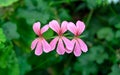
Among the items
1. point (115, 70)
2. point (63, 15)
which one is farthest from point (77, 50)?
point (63, 15)

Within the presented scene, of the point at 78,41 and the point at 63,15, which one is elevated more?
the point at 63,15

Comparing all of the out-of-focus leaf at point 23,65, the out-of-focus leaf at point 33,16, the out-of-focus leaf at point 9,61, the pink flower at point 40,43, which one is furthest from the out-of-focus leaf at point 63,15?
the pink flower at point 40,43

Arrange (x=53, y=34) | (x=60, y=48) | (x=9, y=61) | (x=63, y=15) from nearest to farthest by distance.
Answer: (x=60, y=48) → (x=9, y=61) → (x=53, y=34) → (x=63, y=15)

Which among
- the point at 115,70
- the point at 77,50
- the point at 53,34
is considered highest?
the point at 53,34

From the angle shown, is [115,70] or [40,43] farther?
[115,70]

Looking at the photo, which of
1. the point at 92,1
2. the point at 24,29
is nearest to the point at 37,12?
the point at 24,29

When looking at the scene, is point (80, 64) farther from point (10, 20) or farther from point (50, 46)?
point (50, 46)

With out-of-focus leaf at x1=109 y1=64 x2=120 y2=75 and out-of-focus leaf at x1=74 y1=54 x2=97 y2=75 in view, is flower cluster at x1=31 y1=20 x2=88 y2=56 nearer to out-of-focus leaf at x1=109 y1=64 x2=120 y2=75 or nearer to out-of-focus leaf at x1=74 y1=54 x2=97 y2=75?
out-of-focus leaf at x1=109 y1=64 x2=120 y2=75

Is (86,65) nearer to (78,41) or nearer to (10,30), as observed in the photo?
(10,30)
